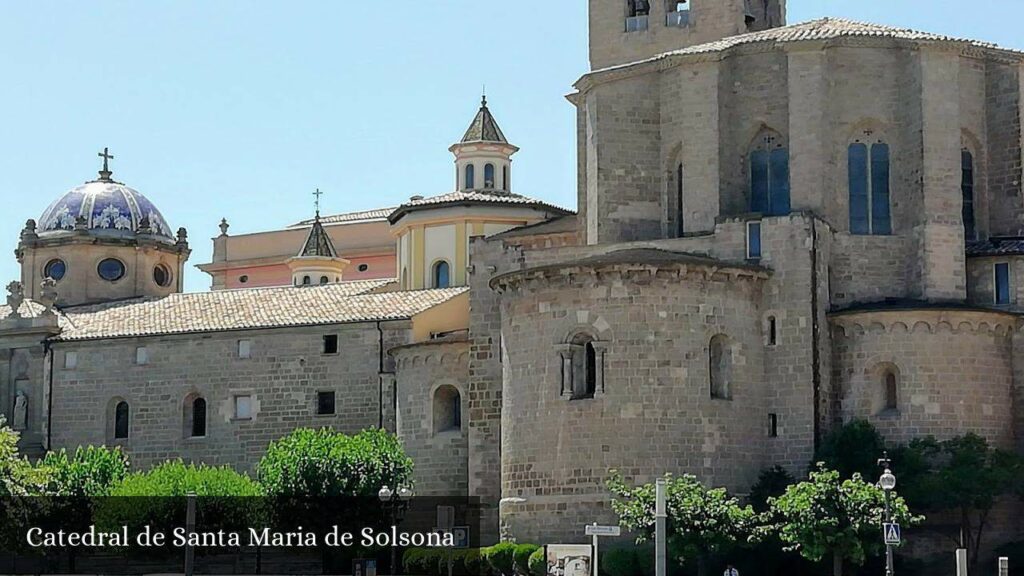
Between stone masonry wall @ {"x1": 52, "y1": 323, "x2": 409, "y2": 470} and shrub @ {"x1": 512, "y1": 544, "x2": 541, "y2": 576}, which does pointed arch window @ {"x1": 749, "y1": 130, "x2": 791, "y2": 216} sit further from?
stone masonry wall @ {"x1": 52, "y1": 323, "x2": 409, "y2": 470}

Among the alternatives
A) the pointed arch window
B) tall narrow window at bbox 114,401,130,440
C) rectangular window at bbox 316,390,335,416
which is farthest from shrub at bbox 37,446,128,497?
the pointed arch window

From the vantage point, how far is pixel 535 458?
51000 mm

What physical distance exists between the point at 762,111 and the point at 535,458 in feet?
36.6

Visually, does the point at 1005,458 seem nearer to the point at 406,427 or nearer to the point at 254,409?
the point at 406,427

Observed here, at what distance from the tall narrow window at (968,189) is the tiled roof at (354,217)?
38.0 m

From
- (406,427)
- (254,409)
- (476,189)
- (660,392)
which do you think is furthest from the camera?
(476,189)

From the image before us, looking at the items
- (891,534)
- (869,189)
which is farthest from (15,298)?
(891,534)

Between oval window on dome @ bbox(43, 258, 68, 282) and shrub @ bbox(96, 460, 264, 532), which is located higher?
oval window on dome @ bbox(43, 258, 68, 282)

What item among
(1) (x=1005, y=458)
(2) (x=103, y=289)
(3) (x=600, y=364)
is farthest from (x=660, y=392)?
(2) (x=103, y=289)

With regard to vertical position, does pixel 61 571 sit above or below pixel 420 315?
below

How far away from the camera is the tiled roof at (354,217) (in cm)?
A: 9012

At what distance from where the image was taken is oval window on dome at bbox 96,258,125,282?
2913 inches

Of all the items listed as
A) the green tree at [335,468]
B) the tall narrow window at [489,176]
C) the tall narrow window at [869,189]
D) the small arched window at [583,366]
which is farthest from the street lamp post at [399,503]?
the tall narrow window at [489,176]

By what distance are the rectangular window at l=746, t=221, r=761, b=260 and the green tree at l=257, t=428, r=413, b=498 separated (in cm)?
1137
